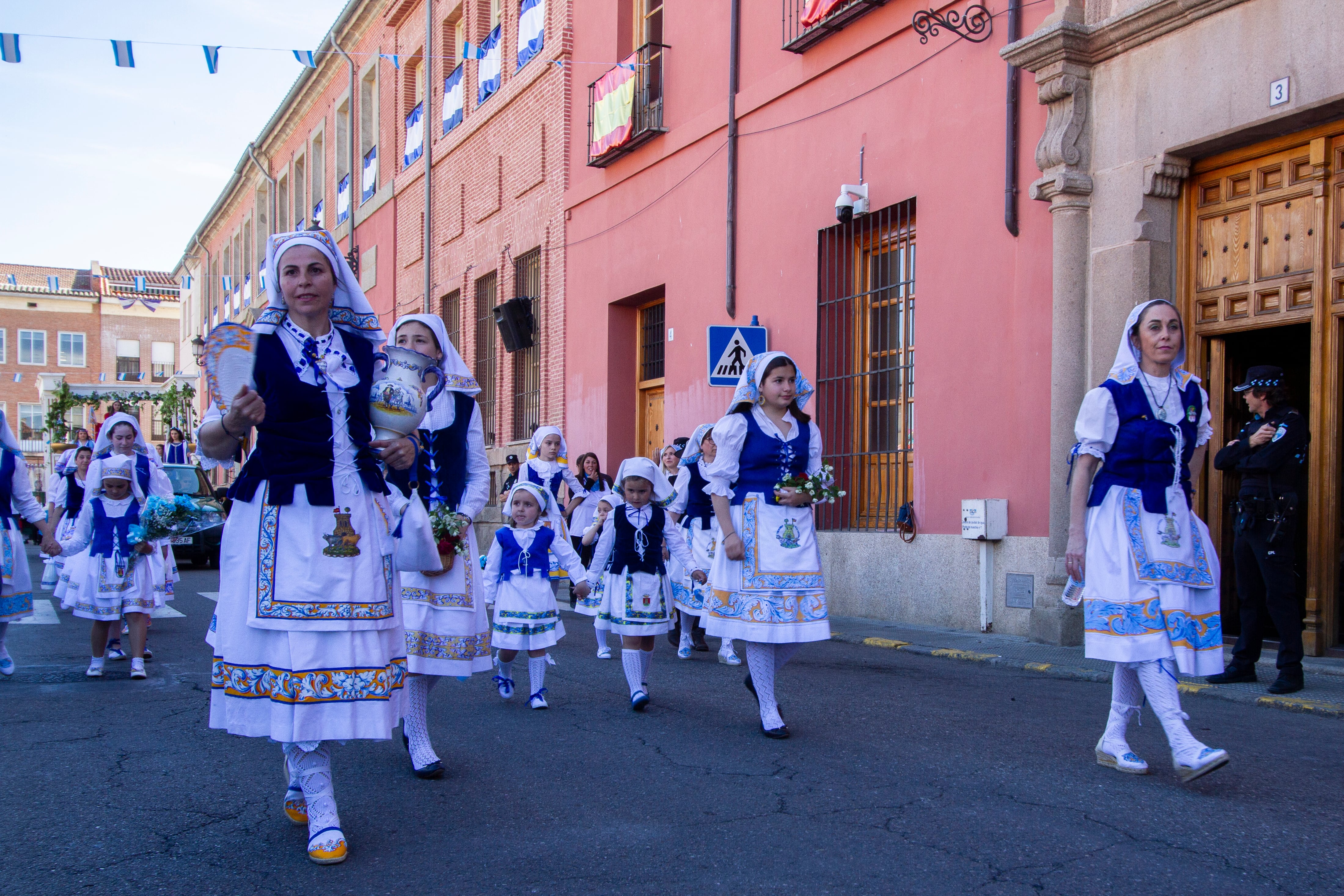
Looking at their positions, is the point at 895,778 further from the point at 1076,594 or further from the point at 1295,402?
the point at 1295,402

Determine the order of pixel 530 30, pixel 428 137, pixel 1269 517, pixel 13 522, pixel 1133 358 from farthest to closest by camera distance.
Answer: pixel 428 137, pixel 530 30, pixel 13 522, pixel 1269 517, pixel 1133 358

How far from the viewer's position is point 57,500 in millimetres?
→ 11539

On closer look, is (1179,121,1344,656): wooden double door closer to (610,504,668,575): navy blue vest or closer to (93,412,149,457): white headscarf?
(610,504,668,575): navy blue vest

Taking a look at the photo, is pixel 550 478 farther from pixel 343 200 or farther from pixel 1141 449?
pixel 343 200

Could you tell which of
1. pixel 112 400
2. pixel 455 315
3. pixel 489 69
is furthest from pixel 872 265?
pixel 112 400

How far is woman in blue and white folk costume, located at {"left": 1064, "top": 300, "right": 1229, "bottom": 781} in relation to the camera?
15.9ft

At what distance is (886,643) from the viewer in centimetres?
993

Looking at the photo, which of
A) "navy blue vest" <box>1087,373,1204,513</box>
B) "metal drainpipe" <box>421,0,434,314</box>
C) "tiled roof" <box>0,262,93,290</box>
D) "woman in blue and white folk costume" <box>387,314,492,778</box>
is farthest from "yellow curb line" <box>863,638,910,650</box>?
"tiled roof" <box>0,262,93,290</box>

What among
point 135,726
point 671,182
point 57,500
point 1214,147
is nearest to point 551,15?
point 671,182

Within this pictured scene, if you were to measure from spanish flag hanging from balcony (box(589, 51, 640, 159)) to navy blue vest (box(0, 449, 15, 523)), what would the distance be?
10.8 metres

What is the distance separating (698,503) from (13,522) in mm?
4850

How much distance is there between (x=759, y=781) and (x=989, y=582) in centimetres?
595

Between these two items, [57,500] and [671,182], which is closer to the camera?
[57,500]

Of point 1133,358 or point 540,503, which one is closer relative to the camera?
point 1133,358
